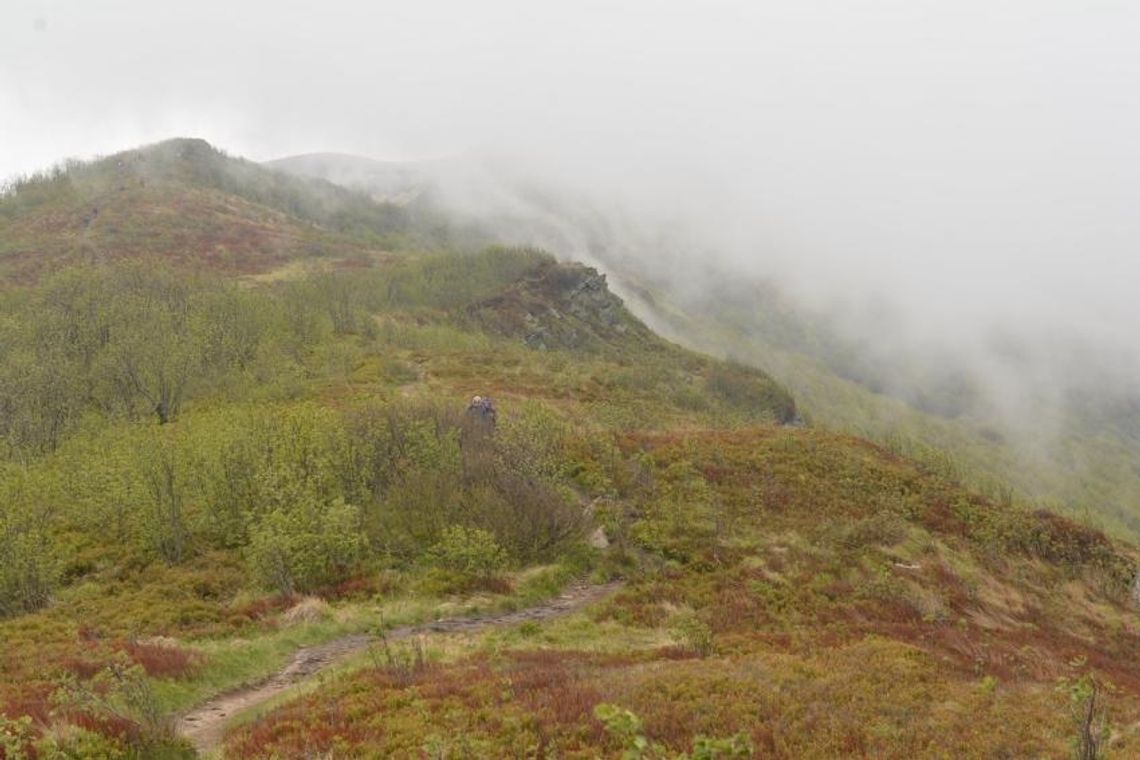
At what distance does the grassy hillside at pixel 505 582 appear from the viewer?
44.2 feet

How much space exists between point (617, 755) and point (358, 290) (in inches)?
5570

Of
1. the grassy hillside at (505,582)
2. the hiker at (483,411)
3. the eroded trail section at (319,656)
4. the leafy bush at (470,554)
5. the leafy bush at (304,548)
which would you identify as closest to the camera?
the grassy hillside at (505,582)

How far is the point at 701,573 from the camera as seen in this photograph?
31.4 m

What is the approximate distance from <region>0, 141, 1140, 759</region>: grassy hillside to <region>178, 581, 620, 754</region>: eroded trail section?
78 cm

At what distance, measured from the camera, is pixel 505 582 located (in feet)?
91.5

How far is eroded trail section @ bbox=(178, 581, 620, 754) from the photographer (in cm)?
1574

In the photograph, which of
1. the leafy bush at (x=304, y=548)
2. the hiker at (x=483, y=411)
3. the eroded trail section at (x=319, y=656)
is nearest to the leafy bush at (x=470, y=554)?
the eroded trail section at (x=319, y=656)

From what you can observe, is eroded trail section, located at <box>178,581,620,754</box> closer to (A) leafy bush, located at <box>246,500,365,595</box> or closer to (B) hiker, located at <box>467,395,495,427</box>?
(A) leafy bush, located at <box>246,500,365,595</box>

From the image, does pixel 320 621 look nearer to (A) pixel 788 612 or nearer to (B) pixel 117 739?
(B) pixel 117 739

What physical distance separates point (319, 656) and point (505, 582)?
8.24 metres

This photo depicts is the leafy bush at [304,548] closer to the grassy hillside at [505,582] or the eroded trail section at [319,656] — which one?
the grassy hillside at [505,582]

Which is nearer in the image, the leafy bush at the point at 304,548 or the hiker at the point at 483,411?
the leafy bush at the point at 304,548

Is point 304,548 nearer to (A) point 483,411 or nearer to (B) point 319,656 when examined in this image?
(B) point 319,656

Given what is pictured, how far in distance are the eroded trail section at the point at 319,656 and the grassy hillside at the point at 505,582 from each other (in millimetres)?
783
